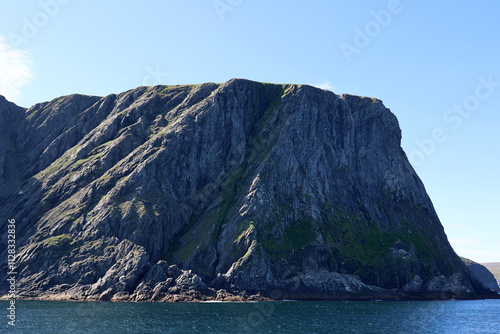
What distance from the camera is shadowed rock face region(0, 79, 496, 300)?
128 metres

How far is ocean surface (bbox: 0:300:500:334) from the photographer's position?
7019cm

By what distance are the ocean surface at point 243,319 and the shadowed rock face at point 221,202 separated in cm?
2374

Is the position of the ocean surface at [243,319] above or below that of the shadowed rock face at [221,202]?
below

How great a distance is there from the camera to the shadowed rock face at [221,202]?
128 m

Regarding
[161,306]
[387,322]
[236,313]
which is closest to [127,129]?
[161,306]

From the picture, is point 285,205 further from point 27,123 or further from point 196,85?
point 27,123

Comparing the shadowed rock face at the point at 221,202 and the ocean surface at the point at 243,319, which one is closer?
the ocean surface at the point at 243,319

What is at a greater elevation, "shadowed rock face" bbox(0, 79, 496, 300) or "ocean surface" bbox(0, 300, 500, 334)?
"shadowed rock face" bbox(0, 79, 496, 300)

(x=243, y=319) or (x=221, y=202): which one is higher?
(x=221, y=202)

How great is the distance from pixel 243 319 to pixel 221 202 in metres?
77.5

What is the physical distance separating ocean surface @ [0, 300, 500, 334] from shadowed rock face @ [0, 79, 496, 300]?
23739 mm

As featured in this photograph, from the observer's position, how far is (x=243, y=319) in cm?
8256

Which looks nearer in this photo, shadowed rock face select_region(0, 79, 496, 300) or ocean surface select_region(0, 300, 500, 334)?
ocean surface select_region(0, 300, 500, 334)

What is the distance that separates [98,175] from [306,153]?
291 ft
